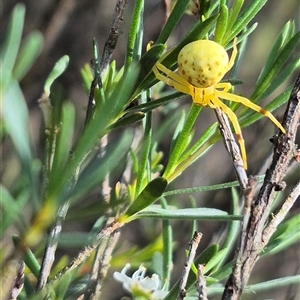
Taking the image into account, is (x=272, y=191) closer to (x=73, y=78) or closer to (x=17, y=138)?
(x=17, y=138)

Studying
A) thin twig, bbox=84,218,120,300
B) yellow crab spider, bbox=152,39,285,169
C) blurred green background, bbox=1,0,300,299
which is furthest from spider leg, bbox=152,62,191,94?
blurred green background, bbox=1,0,300,299

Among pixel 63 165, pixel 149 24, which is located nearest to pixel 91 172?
pixel 63 165

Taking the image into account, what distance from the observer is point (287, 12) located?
0.95 meters

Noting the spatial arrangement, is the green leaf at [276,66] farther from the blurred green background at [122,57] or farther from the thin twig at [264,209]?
the blurred green background at [122,57]

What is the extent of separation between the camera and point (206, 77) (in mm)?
315

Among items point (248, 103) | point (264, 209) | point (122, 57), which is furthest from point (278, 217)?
point (122, 57)

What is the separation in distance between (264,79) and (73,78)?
0.73 meters

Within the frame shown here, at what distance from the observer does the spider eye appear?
0.26m

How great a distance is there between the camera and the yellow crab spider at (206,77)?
27 centimetres

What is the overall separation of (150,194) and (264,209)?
5cm

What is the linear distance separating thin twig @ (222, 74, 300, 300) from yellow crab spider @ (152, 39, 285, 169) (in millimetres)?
53

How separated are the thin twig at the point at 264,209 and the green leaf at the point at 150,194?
0.04m

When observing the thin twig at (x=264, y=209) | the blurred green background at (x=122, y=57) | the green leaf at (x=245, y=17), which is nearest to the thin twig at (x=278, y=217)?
the thin twig at (x=264, y=209)

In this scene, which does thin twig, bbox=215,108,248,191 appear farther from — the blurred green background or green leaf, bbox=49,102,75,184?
the blurred green background
